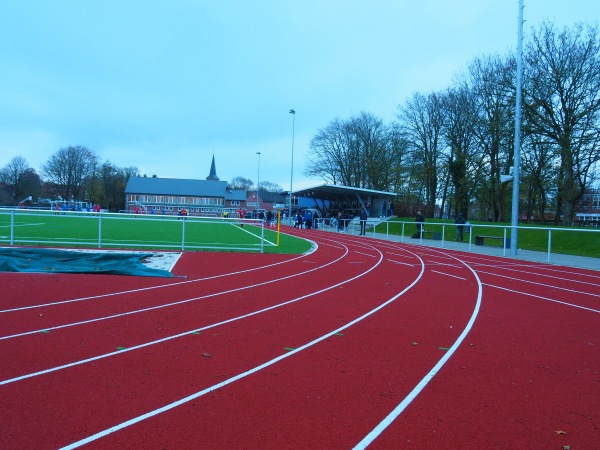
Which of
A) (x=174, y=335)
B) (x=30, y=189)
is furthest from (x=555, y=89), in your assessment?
(x=30, y=189)

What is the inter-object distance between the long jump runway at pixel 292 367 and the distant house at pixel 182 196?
90.8 meters

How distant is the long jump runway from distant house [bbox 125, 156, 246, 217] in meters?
90.8

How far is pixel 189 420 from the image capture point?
3.39 meters

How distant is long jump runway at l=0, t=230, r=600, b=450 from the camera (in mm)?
3270

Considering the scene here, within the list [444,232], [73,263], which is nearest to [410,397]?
[73,263]

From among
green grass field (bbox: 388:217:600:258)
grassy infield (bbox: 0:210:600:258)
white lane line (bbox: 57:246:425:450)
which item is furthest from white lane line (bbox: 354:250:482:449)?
green grass field (bbox: 388:217:600:258)

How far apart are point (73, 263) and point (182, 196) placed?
314 feet

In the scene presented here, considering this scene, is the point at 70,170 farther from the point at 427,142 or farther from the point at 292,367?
the point at 292,367

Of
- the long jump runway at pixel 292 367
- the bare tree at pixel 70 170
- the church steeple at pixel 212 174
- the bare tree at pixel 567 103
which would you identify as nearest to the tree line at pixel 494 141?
the bare tree at pixel 567 103

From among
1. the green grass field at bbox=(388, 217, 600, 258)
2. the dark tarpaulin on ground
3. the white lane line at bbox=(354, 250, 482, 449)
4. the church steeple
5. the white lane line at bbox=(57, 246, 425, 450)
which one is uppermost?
the church steeple

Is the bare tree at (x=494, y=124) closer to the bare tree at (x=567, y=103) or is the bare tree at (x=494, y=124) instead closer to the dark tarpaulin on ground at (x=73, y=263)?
the bare tree at (x=567, y=103)

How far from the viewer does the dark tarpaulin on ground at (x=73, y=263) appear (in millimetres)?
→ 10625

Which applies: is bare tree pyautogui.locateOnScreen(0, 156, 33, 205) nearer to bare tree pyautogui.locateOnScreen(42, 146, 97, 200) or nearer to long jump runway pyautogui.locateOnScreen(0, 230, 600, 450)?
bare tree pyautogui.locateOnScreen(42, 146, 97, 200)

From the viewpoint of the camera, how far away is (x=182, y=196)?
105 meters
